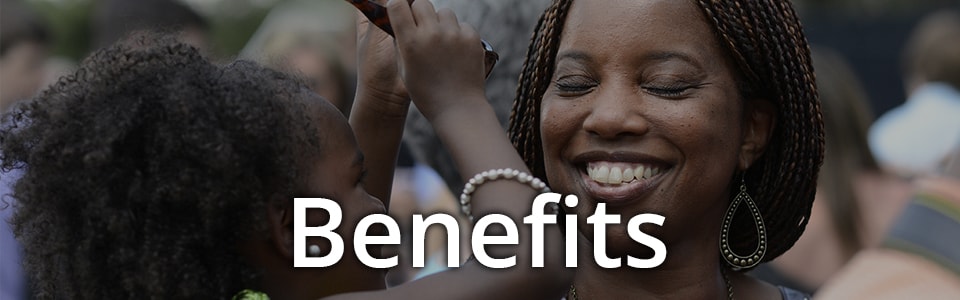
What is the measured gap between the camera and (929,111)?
666cm

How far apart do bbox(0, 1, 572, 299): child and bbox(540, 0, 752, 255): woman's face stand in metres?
0.30

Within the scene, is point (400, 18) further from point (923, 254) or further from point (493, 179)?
point (923, 254)

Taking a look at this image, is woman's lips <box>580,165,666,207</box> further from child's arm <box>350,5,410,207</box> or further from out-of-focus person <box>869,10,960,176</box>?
out-of-focus person <box>869,10,960,176</box>

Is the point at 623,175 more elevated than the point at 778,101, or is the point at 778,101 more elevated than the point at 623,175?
the point at 778,101

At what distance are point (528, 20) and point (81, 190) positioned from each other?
52.8 inches

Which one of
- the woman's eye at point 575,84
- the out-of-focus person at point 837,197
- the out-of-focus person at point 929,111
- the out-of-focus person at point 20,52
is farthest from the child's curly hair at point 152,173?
the out-of-focus person at point 929,111

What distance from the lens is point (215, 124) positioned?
7.61 ft

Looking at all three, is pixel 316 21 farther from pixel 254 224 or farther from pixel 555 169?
pixel 254 224

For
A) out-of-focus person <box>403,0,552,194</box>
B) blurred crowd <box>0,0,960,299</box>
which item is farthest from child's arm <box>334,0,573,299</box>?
out-of-focus person <box>403,0,552,194</box>

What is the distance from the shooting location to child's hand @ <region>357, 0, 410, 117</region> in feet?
9.30

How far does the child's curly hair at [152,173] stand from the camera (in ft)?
7.47

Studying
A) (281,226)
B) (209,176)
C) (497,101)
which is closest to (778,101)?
(497,101)

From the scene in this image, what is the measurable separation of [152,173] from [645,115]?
936mm

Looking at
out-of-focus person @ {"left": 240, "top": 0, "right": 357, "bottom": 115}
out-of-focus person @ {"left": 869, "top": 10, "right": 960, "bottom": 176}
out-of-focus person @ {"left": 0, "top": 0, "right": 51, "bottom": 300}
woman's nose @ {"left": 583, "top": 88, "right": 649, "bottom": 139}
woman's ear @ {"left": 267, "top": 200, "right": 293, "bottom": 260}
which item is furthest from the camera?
out-of-focus person @ {"left": 869, "top": 10, "right": 960, "bottom": 176}
